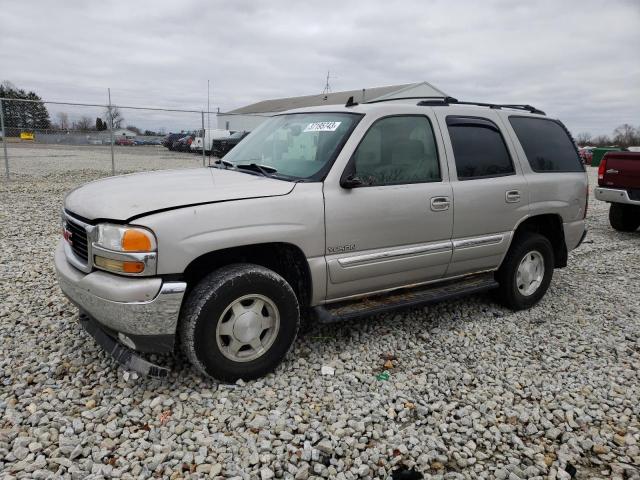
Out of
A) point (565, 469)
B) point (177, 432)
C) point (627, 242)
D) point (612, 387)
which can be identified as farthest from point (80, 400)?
point (627, 242)

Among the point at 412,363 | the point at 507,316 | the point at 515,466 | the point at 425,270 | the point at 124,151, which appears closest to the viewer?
the point at 515,466

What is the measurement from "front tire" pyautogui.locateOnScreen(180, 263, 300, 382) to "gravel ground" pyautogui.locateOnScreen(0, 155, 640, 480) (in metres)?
0.17

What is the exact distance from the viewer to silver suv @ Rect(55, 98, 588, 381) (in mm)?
2846

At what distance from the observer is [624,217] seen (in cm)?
907

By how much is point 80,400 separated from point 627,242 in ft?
28.0

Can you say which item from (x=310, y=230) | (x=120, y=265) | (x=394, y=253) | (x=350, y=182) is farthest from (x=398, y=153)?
(x=120, y=265)

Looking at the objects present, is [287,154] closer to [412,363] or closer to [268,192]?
[268,192]

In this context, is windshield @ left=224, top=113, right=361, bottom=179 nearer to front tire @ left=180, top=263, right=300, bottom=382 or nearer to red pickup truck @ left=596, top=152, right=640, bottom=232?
front tire @ left=180, top=263, right=300, bottom=382

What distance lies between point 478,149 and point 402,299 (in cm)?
151

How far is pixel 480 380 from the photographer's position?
11.3 feet

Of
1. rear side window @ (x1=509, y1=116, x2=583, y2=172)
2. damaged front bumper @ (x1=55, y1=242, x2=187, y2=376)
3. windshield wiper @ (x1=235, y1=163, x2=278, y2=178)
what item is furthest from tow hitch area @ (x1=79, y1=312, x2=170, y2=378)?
rear side window @ (x1=509, y1=116, x2=583, y2=172)

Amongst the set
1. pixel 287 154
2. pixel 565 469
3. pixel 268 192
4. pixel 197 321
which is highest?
pixel 287 154

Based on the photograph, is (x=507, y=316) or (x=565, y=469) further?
(x=507, y=316)

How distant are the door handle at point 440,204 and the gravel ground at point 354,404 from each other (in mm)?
1087
